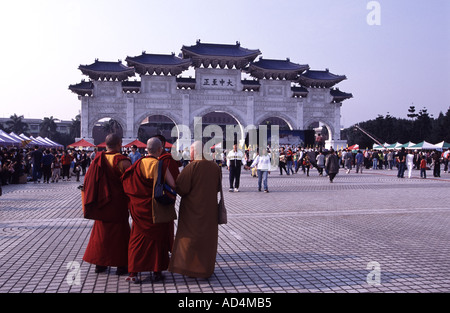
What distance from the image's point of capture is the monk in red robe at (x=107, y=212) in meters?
4.62

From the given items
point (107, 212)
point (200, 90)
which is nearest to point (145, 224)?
point (107, 212)

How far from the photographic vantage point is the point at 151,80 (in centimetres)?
4309

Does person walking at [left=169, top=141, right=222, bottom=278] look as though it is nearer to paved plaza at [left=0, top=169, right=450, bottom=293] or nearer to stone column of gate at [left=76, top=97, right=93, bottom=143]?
paved plaza at [left=0, top=169, right=450, bottom=293]

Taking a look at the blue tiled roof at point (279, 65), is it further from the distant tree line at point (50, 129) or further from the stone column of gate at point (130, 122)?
the distant tree line at point (50, 129)

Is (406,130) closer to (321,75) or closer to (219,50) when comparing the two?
(321,75)

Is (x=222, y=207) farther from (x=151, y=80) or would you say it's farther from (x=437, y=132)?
(x=437, y=132)

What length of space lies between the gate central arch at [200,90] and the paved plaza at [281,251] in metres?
33.2

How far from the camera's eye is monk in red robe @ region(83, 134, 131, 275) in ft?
15.2

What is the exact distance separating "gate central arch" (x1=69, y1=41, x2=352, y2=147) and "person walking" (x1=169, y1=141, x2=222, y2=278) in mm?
37739

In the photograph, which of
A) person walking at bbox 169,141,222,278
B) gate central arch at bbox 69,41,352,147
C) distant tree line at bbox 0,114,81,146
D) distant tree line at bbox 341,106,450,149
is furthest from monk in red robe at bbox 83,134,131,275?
distant tree line at bbox 0,114,81,146

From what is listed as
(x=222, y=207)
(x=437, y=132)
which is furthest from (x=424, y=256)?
(x=437, y=132)

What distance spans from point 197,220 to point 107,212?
105 centimetres

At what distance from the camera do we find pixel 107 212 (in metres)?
4.65

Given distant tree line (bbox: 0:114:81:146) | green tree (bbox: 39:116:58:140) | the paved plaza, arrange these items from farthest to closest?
1. green tree (bbox: 39:116:58:140)
2. distant tree line (bbox: 0:114:81:146)
3. the paved plaza
